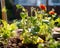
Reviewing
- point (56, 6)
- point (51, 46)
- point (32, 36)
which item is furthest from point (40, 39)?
point (56, 6)

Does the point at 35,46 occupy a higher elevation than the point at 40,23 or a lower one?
lower

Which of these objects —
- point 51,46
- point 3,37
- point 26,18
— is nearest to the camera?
point 51,46

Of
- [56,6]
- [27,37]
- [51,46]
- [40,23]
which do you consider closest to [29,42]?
[27,37]

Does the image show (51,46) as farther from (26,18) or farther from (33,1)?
(33,1)

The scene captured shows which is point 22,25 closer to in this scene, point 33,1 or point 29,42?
point 29,42

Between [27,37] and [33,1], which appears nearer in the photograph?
[27,37]

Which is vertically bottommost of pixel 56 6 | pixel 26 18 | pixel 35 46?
pixel 56 6

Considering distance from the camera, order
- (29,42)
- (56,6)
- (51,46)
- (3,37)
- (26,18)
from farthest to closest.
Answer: (56,6), (26,18), (29,42), (3,37), (51,46)

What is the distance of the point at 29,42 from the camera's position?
3281mm

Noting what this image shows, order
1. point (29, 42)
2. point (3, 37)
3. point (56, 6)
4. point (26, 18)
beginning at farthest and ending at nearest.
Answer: point (56, 6), point (26, 18), point (29, 42), point (3, 37)

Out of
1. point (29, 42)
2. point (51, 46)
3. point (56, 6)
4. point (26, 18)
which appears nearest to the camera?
point (51, 46)

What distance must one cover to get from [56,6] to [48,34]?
484 inches

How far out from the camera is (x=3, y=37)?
3059 millimetres

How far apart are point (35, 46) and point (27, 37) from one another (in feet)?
0.49
